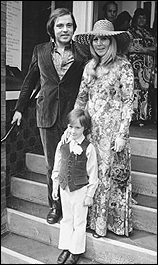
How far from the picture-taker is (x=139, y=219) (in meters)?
1.42

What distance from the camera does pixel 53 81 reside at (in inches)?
48.1

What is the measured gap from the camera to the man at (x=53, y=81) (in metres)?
1.17

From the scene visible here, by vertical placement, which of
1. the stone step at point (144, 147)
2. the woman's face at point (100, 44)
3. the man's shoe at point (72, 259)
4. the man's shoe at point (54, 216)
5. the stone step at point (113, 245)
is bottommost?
the man's shoe at point (72, 259)

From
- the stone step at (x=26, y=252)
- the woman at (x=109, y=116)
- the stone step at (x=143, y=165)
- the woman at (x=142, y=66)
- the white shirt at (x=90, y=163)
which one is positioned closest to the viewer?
the woman at (x=142, y=66)

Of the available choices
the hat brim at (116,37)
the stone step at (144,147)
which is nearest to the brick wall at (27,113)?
the hat brim at (116,37)

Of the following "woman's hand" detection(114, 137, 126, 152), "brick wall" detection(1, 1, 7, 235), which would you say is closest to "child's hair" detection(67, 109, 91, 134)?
"woman's hand" detection(114, 137, 126, 152)

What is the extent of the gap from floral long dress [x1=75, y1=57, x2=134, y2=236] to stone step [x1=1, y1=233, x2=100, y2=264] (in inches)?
Answer: 7.3

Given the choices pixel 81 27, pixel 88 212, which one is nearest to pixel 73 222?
pixel 88 212

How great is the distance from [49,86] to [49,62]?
0.08 m

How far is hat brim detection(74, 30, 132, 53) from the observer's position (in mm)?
1082

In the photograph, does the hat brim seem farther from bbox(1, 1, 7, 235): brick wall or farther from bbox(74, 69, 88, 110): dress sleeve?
bbox(1, 1, 7, 235): brick wall

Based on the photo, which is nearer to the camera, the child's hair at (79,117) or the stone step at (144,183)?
the child's hair at (79,117)

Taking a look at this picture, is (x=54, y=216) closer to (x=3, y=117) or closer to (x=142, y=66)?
(x=3, y=117)

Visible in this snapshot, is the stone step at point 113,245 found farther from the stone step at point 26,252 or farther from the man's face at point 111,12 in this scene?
the man's face at point 111,12
